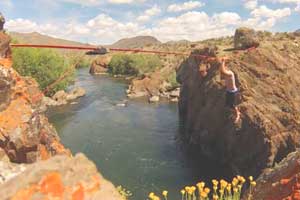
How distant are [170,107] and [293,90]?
83.0 feet

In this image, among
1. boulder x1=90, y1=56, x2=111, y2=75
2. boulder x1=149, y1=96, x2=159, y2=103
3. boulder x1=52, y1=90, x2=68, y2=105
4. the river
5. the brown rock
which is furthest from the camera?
boulder x1=90, y1=56, x2=111, y2=75

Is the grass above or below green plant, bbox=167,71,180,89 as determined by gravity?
above

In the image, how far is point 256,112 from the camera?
2767cm

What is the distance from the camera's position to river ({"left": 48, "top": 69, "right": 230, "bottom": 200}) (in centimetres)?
2851

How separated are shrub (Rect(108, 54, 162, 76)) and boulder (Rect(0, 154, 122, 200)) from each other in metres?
78.6

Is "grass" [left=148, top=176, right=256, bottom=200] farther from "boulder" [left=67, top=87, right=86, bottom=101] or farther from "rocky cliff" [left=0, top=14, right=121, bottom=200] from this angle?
"boulder" [left=67, top=87, right=86, bottom=101]

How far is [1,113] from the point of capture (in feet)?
30.1

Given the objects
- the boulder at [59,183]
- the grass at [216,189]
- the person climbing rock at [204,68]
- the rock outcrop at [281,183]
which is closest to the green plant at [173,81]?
the person climbing rock at [204,68]

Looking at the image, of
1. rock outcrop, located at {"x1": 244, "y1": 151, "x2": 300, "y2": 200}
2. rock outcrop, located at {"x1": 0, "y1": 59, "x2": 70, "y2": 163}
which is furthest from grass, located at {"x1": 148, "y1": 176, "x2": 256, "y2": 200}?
rock outcrop, located at {"x1": 0, "y1": 59, "x2": 70, "y2": 163}

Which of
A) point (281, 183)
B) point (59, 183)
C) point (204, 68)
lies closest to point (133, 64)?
point (204, 68)

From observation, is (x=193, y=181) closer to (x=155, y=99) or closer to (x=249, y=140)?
(x=249, y=140)

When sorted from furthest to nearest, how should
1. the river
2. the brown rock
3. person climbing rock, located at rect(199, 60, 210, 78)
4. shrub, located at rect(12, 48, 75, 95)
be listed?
shrub, located at rect(12, 48, 75, 95), person climbing rock, located at rect(199, 60, 210, 78), the river, the brown rock

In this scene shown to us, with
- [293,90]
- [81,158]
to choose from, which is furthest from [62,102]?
[81,158]

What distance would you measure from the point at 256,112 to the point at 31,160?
20.3 metres
